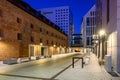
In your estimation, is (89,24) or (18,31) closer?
(18,31)

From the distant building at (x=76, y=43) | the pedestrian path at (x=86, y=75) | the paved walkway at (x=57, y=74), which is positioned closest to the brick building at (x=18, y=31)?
the paved walkway at (x=57, y=74)

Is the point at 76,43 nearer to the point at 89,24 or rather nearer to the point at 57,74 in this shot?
the point at 89,24

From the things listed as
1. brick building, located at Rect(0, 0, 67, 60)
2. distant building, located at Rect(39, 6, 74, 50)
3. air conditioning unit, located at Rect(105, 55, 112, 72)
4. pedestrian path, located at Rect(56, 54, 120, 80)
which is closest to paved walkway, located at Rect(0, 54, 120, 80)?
pedestrian path, located at Rect(56, 54, 120, 80)

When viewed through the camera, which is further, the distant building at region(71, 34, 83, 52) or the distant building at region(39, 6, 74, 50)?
the distant building at region(39, 6, 74, 50)

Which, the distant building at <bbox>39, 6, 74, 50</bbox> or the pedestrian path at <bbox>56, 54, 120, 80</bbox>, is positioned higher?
the distant building at <bbox>39, 6, 74, 50</bbox>

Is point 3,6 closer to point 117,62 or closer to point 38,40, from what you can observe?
point 38,40

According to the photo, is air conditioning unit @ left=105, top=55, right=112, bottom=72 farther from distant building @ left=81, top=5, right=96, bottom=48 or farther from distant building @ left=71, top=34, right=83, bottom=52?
distant building @ left=71, top=34, right=83, bottom=52

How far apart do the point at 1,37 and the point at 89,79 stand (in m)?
19.0

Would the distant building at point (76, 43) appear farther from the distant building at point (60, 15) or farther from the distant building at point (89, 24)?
the distant building at point (60, 15)

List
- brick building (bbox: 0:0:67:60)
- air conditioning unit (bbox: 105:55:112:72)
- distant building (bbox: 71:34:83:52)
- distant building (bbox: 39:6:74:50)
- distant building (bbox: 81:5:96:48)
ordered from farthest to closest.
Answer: distant building (bbox: 39:6:74:50) → distant building (bbox: 71:34:83:52) → distant building (bbox: 81:5:96:48) → brick building (bbox: 0:0:67:60) → air conditioning unit (bbox: 105:55:112:72)

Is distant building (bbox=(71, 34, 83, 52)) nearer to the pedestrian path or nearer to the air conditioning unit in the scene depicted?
the pedestrian path

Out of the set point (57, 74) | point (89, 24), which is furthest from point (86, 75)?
point (89, 24)

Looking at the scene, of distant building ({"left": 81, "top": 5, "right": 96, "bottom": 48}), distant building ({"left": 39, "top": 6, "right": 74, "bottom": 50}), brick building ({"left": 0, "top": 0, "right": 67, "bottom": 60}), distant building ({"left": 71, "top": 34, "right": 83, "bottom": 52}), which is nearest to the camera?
brick building ({"left": 0, "top": 0, "right": 67, "bottom": 60})

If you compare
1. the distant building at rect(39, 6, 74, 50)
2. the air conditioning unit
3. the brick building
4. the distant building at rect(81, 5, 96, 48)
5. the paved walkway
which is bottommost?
the paved walkway
